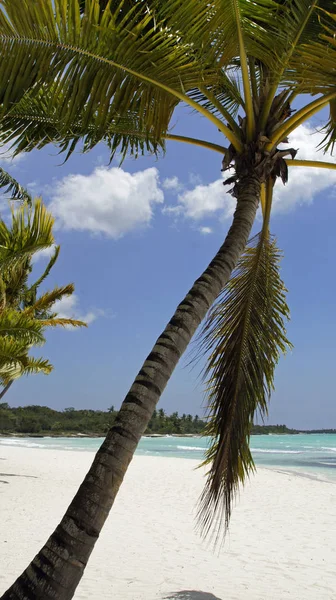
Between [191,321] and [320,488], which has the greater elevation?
[191,321]

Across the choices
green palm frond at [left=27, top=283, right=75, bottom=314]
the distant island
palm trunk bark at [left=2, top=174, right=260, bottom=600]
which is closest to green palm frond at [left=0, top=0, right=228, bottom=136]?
palm trunk bark at [left=2, top=174, right=260, bottom=600]

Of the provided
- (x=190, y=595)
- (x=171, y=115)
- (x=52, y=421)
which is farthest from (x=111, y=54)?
(x=52, y=421)

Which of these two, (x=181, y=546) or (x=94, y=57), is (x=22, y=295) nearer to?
(x=181, y=546)

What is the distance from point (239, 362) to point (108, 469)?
82.0 inches

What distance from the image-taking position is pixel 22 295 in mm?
13438

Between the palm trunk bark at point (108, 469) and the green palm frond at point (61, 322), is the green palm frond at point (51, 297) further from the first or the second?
the palm trunk bark at point (108, 469)

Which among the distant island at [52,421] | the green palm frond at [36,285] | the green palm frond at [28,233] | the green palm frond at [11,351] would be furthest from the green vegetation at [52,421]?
the green palm frond at [28,233]

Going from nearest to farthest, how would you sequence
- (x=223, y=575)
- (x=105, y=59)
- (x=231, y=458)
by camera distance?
(x=105, y=59)
(x=231, y=458)
(x=223, y=575)

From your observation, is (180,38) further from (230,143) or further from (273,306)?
(273,306)

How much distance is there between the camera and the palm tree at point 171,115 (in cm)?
262

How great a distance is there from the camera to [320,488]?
50.4 ft

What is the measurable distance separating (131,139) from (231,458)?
9.41ft

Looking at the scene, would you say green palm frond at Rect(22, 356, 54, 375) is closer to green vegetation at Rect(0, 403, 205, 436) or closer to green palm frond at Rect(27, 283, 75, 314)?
green palm frond at Rect(27, 283, 75, 314)

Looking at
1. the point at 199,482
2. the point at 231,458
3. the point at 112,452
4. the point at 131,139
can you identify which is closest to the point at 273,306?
the point at 231,458
